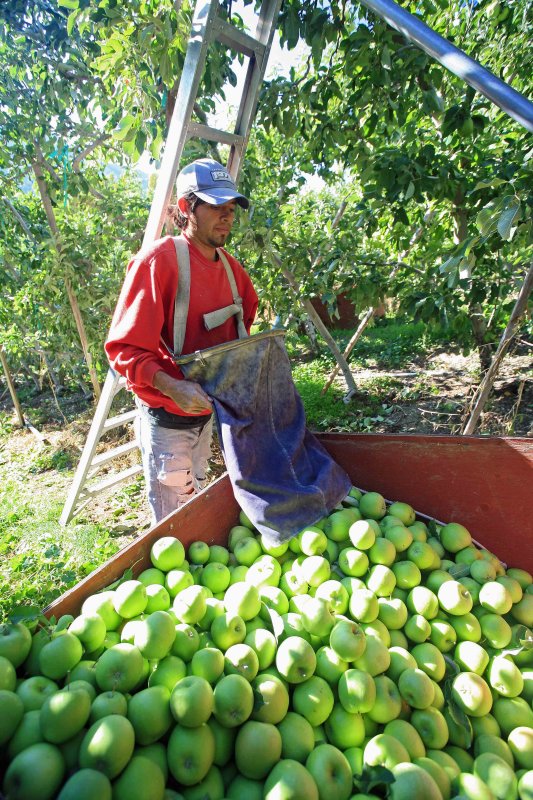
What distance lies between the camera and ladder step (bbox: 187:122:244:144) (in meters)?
2.51

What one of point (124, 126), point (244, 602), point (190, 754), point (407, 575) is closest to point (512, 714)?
point (407, 575)

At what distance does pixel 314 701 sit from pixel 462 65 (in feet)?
6.38

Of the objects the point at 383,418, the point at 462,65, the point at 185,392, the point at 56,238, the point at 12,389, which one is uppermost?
the point at 462,65

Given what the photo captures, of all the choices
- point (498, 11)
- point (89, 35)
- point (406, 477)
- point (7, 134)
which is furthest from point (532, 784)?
point (7, 134)

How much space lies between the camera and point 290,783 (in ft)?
3.17

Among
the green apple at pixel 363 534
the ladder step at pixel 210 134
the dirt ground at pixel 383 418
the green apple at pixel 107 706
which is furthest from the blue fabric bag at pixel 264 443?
the dirt ground at pixel 383 418

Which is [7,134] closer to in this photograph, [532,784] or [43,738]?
[43,738]

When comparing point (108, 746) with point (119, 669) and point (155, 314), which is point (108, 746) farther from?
point (155, 314)

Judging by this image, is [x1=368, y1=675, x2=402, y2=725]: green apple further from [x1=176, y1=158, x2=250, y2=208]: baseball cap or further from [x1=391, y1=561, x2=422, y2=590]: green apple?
[x1=176, y1=158, x2=250, y2=208]: baseball cap

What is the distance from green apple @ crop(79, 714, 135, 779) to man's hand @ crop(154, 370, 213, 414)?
1.09 meters

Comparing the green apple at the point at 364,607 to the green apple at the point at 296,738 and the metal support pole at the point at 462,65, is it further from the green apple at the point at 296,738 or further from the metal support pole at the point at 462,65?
the metal support pole at the point at 462,65

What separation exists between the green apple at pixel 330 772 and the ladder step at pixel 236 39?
10.3 ft

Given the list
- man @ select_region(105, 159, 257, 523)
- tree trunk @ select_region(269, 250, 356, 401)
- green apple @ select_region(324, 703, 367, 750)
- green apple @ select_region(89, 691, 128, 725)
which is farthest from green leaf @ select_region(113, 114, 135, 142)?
green apple @ select_region(324, 703, 367, 750)

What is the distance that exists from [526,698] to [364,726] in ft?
1.90
